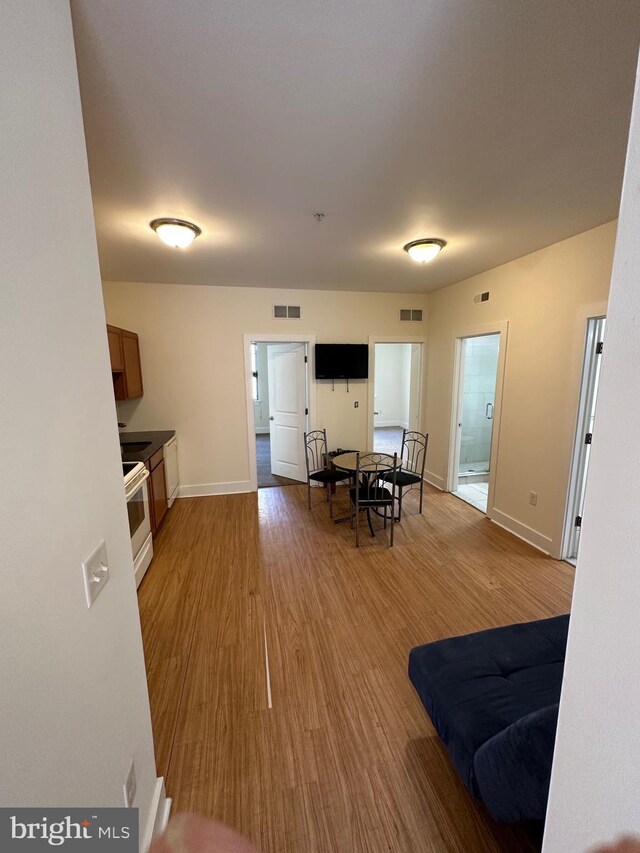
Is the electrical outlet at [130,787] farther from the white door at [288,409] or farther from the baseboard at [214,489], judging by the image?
the white door at [288,409]

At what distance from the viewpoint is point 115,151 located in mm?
1564

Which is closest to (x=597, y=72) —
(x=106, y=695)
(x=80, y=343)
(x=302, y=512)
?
(x=80, y=343)

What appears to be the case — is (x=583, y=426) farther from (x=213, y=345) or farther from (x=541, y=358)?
(x=213, y=345)

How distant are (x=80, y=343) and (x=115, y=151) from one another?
136 centimetres

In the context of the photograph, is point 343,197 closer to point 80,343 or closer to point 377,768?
point 80,343

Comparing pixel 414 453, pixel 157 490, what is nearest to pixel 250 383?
pixel 157 490

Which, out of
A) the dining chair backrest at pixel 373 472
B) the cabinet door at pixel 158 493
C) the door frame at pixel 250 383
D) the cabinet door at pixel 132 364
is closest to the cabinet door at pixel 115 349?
the cabinet door at pixel 132 364

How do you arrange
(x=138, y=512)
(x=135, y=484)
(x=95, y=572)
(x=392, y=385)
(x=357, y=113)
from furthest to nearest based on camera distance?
(x=392, y=385) < (x=138, y=512) < (x=135, y=484) < (x=357, y=113) < (x=95, y=572)

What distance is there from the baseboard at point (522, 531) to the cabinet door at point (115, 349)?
13.9ft

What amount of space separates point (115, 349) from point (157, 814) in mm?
3261

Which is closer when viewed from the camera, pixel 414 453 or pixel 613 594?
pixel 613 594

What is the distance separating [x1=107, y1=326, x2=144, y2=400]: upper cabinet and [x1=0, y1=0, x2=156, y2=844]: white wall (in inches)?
100

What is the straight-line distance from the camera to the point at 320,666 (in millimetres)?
1888

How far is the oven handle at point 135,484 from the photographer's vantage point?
2.29m
